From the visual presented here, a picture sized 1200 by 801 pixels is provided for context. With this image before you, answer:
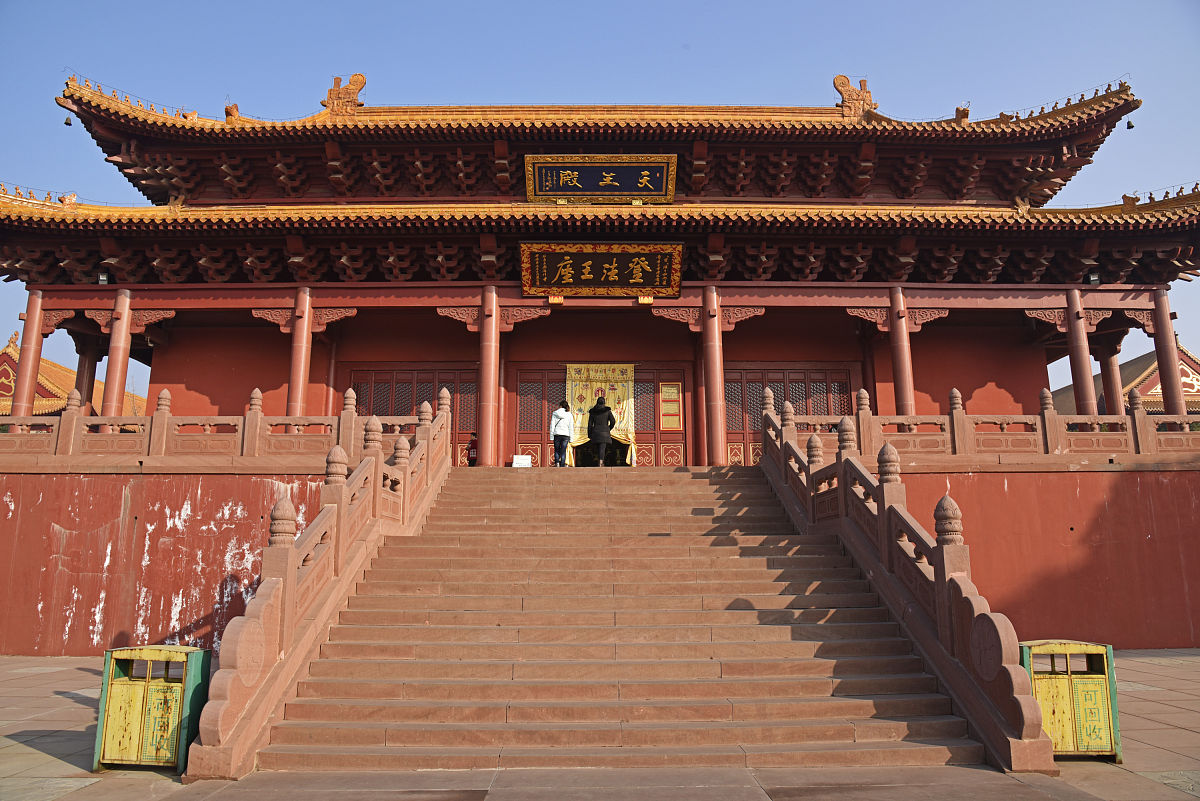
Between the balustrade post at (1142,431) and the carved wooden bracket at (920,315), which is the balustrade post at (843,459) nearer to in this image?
the balustrade post at (1142,431)

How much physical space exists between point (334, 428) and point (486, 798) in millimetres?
7016

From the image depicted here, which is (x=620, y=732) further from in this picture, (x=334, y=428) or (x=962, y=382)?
(x=962, y=382)

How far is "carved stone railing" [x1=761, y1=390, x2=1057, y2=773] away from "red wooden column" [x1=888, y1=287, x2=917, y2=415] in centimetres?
446

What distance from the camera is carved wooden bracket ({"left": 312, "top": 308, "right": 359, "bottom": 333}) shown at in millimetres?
13570

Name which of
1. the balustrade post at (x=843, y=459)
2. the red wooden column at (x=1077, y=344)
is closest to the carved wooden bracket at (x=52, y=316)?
the balustrade post at (x=843, y=459)

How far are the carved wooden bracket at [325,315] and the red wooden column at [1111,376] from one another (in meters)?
13.8

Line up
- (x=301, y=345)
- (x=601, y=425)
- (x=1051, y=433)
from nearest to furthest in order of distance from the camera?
(x=1051, y=433) → (x=601, y=425) → (x=301, y=345)

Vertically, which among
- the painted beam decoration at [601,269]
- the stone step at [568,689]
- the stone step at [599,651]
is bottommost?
the stone step at [568,689]

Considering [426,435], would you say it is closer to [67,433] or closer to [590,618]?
[590,618]

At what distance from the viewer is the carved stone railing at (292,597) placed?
16.6 ft

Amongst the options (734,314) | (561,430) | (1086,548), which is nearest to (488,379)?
(561,430)

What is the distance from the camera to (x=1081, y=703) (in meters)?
5.21

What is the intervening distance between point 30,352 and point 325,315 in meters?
4.93

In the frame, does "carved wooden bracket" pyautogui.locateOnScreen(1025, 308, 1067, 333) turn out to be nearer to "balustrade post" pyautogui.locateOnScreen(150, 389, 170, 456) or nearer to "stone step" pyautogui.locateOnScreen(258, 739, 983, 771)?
"stone step" pyautogui.locateOnScreen(258, 739, 983, 771)
